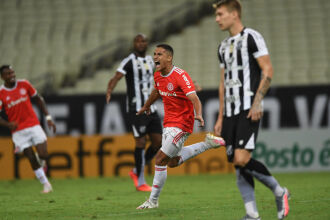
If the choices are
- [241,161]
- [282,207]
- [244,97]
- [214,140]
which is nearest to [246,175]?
[241,161]

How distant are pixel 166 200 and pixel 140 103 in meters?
2.19

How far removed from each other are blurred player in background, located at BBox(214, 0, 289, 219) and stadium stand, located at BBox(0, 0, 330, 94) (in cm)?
1208

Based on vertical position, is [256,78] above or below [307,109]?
above

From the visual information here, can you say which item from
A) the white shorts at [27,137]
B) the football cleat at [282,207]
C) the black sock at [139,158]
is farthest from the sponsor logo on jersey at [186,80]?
the white shorts at [27,137]

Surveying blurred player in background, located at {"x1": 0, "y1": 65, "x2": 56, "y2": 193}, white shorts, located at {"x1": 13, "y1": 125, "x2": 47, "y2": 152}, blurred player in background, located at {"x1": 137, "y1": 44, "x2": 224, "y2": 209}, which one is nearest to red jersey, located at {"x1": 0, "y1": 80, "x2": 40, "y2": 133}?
blurred player in background, located at {"x1": 0, "y1": 65, "x2": 56, "y2": 193}

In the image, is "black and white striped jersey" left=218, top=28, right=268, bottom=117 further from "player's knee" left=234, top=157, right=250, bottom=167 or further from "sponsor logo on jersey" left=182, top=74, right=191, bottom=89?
"sponsor logo on jersey" left=182, top=74, right=191, bottom=89

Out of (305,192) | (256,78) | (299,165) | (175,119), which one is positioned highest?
(256,78)

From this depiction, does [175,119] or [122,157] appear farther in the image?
[122,157]

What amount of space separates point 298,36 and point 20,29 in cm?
879

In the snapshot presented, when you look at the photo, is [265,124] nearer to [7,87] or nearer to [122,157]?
[122,157]

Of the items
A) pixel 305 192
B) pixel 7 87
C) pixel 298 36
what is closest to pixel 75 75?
pixel 298 36

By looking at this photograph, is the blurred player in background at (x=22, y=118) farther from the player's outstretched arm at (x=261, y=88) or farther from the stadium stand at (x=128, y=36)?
the stadium stand at (x=128, y=36)

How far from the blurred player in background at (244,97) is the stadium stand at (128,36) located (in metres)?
12.1

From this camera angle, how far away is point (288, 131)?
47.6 feet
